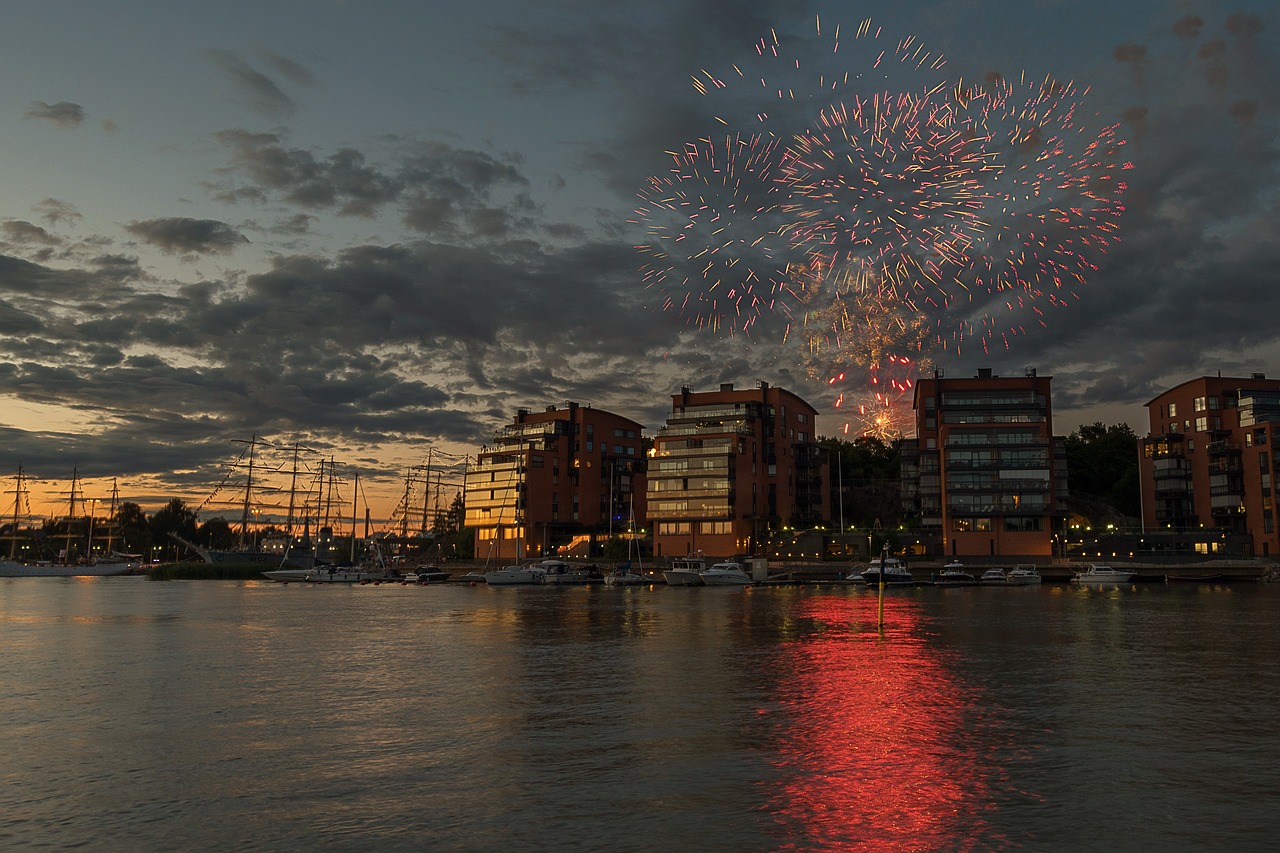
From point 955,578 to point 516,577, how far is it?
65659mm

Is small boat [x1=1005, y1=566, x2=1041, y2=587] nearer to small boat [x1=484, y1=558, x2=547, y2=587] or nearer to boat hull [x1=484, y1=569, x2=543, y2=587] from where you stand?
small boat [x1=484, y1=558, x2=547, y2=587]

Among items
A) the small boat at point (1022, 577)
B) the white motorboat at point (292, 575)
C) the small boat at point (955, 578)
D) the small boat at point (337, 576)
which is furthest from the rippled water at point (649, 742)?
the white motorboat at point (292, 575)

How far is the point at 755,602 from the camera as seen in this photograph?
100 meters

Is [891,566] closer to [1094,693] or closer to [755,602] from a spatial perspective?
[755,602]

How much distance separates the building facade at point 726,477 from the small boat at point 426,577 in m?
39.4

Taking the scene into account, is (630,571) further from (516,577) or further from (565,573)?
(516,577)

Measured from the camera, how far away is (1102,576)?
137 meters

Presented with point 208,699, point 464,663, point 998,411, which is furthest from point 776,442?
point 208,699

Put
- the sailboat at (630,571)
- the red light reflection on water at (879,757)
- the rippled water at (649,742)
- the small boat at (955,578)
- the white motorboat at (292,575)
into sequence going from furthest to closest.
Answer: the white motorboat at (292,575) → the sailboat at (630,571) → the small boat at (955,578) → the rippled water at (649,742) → the red light reflection on water at (879,757)

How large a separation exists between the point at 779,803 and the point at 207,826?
37.7ft

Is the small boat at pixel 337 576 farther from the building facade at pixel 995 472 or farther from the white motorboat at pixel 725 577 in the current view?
the building facade at pixel 995 472

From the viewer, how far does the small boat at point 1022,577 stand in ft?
454

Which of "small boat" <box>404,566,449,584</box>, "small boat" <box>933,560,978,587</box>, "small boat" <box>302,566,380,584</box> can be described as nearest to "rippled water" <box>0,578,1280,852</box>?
"small boat" <box>933,560,978,587</box>

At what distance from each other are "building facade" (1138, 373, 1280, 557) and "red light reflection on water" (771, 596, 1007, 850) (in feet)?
417
